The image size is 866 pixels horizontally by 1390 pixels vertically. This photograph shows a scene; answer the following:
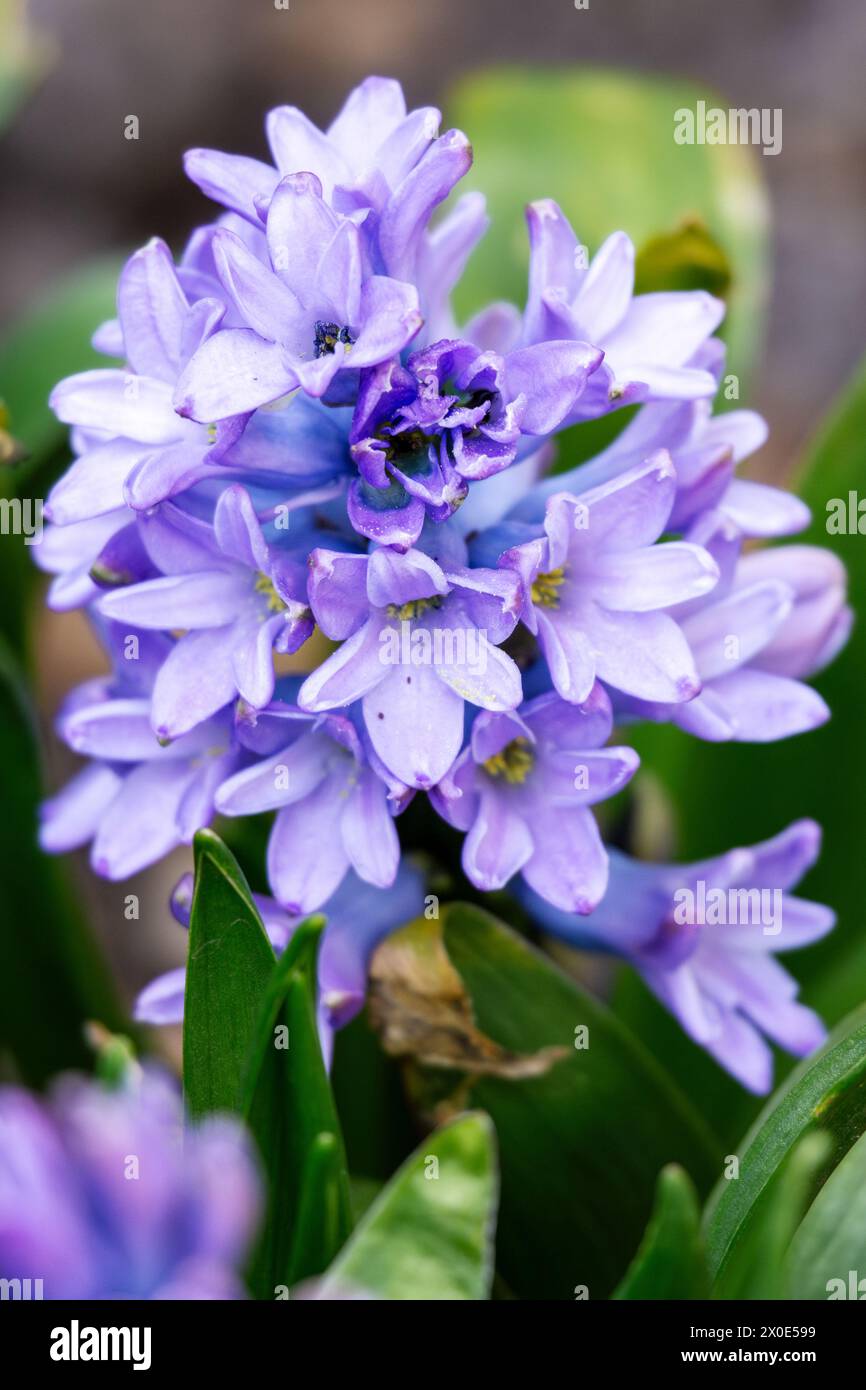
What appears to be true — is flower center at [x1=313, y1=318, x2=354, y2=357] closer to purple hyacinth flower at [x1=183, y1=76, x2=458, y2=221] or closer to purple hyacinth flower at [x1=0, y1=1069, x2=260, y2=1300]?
purple hyacinth flower at [x1=183, y1=76, x2=458, y2=221]

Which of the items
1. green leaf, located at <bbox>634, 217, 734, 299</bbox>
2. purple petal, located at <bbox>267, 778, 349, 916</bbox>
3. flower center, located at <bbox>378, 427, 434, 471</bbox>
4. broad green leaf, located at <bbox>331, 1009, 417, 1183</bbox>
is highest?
green leaf, located at <bbox>634, 217, 734, 299</bbox>

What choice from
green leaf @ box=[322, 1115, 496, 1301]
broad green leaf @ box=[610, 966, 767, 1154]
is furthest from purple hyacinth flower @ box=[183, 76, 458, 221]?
broad green leaf @ box=[610, 966, 767, 1154]

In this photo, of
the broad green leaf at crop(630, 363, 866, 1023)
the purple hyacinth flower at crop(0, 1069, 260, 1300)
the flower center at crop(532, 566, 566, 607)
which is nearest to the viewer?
the purple hyacinth flower at crop(0, 1069, 260, 1300)

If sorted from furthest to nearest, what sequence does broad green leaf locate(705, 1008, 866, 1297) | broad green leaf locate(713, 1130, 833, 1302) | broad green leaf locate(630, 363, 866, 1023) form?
broad green leaf locate(630, 363, 866, 1023)
broad green leaf locate(705, 1008, 866, 1297)
broad green leaf locate(713, 1130, 833, 1302)

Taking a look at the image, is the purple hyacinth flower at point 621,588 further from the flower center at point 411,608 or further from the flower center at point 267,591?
the flower center at point 267,591

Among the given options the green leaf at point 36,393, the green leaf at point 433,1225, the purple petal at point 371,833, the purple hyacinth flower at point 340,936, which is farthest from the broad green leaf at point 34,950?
the green leaf at point 433,1225

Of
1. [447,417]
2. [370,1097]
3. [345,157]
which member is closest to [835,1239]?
[447,417]
